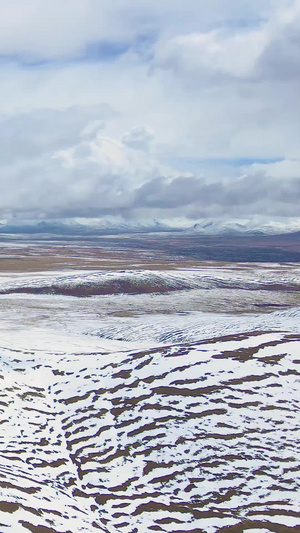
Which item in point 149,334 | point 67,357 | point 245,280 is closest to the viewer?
point 67,357

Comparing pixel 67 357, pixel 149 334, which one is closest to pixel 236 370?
pixel 67 357

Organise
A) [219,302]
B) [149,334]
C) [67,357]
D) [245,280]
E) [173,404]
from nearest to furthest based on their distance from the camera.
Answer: [173,404] → [67,357] → [149,334] → [219,302] → [245,280]

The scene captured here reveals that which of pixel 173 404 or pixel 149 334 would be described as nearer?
pixel 173 404

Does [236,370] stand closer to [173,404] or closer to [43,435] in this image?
[173,404]

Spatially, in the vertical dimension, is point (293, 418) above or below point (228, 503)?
above

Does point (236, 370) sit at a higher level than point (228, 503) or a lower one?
higher

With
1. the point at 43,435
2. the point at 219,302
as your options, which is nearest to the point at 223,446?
the point at 43,435

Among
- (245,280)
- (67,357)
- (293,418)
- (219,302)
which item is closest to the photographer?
(293,418)

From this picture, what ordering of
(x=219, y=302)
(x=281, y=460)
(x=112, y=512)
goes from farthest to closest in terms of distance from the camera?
(x=219, y=302)
(x=281, y=460)
(x=112, y=512)

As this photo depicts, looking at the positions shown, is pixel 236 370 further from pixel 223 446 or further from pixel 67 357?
pixel 67 357
